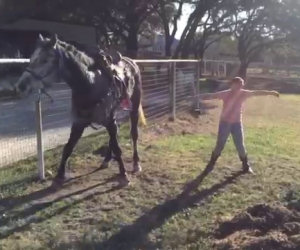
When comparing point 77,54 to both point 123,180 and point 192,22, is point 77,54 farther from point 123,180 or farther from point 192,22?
point 192,22

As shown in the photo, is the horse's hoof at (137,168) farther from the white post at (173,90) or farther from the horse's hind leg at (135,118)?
the white post at (173,90)

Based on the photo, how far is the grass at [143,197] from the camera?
210 inches

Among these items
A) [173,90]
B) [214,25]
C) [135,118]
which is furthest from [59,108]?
[214,25]

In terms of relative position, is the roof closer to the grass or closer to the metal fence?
the metal fence

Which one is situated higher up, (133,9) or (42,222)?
(133,9)

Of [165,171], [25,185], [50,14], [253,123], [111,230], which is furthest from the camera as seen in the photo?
[50,14]

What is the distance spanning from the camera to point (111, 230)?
18.1 feet

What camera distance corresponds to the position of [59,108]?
395 inches

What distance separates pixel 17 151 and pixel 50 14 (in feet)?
73.0

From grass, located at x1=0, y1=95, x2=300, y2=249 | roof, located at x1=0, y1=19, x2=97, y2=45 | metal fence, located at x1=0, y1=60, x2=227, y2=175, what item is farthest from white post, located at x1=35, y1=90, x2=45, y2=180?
roof, located at x1=0, y1=19, x2=97, y2=45

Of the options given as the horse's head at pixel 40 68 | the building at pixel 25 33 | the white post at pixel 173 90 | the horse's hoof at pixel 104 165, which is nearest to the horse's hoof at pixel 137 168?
the horse's hoof at pixel 104 165

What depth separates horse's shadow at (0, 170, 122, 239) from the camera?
5648 mm

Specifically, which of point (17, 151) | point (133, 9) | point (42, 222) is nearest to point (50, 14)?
point (133, 9)

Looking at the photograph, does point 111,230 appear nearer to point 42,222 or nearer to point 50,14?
point 42,222
